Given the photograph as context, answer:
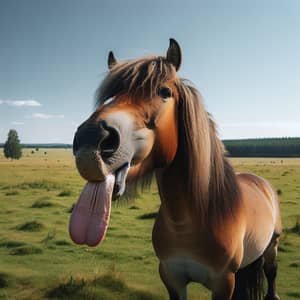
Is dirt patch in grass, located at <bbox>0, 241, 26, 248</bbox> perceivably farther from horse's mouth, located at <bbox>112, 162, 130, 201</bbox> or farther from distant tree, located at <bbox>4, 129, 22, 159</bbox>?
distant tree, located at <bbox>4, 129, 22, 159</bbox>

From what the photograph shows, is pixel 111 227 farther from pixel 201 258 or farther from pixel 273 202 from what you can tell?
pixel 201 258

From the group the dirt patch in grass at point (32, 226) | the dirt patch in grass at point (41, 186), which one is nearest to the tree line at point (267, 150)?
the dirt patch in grass at point (41, 186)

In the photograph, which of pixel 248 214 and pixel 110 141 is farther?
pixel 248 214

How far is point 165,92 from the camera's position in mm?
2037

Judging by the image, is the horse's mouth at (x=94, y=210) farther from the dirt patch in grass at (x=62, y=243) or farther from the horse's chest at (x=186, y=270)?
the dirt patch in grass at (x=62, y=243)

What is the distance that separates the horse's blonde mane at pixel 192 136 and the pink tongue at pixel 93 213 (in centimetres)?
60

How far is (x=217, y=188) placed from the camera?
8.20 feet

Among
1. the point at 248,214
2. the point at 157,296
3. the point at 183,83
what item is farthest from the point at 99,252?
the point at 183,83

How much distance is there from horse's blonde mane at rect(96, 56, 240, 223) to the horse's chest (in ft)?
1.15

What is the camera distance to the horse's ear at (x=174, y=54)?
2031mm

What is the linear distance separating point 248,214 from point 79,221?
1.78 metres

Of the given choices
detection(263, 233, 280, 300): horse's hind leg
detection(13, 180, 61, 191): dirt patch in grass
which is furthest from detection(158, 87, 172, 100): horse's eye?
detection(13, 180, 61, 191): dirt patch in grass

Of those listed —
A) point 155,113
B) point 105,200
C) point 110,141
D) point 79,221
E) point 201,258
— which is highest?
point 155,113

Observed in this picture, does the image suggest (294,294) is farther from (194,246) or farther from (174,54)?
(174,54)
